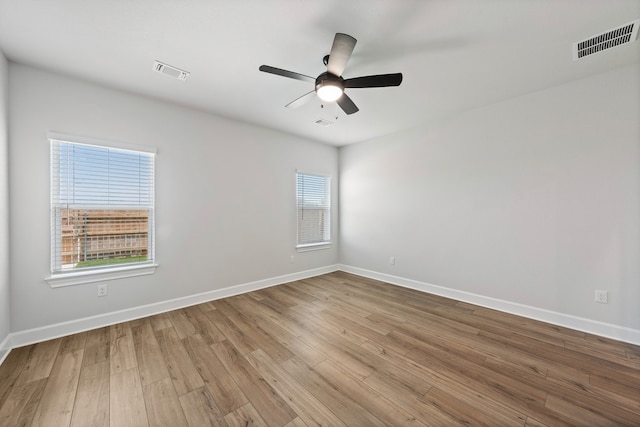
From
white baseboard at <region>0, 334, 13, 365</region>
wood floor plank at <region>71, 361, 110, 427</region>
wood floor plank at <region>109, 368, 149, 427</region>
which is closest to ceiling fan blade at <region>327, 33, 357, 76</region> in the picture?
wood floor plank at <region>109, 368, 149, 427</region>

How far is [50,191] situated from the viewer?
95.8 inches

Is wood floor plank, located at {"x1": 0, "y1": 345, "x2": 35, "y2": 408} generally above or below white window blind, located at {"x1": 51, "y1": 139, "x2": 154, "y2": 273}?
below

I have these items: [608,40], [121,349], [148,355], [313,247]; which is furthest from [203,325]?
[608,40]

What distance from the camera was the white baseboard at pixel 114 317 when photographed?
230 centimetres

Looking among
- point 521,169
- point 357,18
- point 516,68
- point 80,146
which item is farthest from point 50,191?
point 521,169

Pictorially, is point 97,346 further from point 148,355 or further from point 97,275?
point 97,275

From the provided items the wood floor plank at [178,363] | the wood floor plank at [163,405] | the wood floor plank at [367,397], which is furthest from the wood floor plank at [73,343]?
the wood floor plank at [367,397]

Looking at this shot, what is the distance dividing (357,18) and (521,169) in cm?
274

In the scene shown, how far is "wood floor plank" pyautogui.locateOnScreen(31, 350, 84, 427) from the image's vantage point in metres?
1.50

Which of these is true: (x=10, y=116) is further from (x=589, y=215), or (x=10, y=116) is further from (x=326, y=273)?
(x=589, y=215)

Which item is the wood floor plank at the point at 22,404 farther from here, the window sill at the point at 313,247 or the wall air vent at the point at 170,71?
the window sill at the point at 313,247

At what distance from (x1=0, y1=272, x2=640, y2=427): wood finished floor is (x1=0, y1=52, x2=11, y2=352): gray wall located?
36cm

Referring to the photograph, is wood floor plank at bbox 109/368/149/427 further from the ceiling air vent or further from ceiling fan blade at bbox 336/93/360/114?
the ceiling air vent

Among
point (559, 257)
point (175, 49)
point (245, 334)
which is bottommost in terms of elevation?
point (245, 334)
